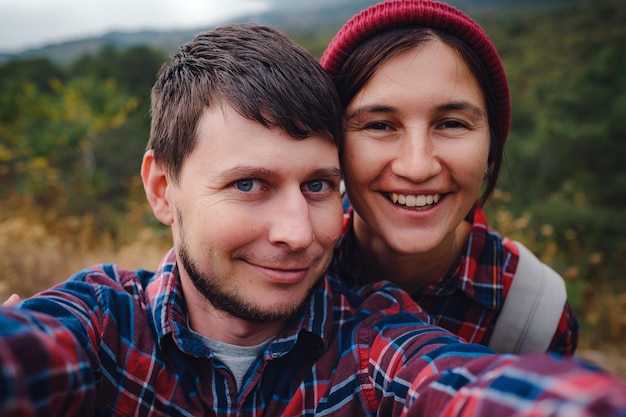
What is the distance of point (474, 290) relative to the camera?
214 cm

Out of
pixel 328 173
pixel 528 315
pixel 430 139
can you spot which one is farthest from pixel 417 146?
pixel 528 315

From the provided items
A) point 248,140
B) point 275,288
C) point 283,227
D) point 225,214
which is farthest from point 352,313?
point 248,140

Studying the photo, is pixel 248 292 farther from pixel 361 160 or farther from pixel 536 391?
pixel 536 391

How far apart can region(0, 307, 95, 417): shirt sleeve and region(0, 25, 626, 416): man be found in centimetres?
23

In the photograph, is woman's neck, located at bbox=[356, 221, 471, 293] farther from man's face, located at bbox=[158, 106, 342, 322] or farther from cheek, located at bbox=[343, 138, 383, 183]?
man's face, located at bbox=[158, 106, 342, 322]

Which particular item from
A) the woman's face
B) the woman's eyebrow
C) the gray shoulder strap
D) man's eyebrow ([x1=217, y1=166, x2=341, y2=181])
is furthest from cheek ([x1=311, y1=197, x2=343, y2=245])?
the gray shoulder strap

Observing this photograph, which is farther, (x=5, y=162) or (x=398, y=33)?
(x=5, y=162)

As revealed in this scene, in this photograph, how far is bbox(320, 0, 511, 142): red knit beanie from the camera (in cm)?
186

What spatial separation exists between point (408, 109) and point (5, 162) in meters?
10.6

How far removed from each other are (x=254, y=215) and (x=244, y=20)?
177cm

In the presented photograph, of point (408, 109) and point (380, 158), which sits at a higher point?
point (408, 109)

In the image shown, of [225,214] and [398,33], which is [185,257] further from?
[398,33]

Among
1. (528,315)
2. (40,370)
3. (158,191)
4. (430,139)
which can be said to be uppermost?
(430,139)

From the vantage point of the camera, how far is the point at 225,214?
1510 millimetres
